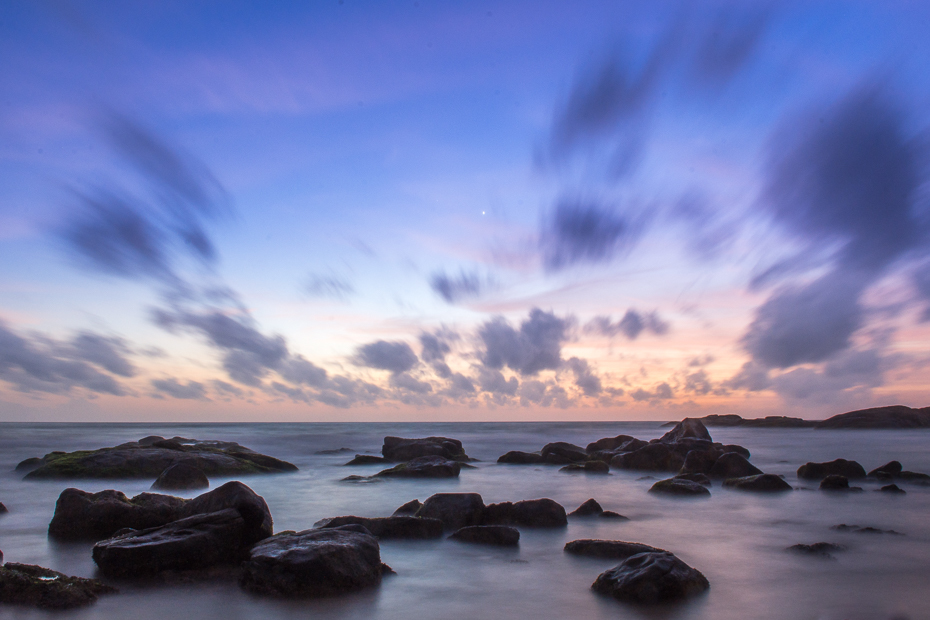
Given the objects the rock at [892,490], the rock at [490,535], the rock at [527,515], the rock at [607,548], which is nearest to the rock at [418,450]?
the rock at [527,515]

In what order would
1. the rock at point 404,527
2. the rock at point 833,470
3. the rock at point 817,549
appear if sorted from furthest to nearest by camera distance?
the rock at point 833,470 → the rock at point 404,527 → the rock at point 817,549

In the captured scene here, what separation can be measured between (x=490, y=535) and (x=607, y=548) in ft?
6.91

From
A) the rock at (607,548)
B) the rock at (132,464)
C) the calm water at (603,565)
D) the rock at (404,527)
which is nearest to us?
the calm water at (603,565)

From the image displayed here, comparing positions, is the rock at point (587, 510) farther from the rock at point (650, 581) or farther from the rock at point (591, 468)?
the rock at point (591, 468)

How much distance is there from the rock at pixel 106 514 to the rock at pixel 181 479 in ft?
21.5

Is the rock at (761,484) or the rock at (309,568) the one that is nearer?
the rock at (309,568)

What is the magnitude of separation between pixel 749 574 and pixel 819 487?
13.2m

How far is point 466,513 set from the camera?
11000 millimetres

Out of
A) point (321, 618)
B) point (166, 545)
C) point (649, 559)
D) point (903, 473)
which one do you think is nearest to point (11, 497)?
point (166, 545)

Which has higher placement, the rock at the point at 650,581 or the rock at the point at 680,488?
the rock at the point at 650,581

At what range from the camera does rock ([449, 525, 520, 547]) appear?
9.88 meters

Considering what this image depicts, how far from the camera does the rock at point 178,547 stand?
7.34 m

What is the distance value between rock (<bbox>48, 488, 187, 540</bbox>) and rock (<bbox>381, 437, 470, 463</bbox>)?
18.7 meters

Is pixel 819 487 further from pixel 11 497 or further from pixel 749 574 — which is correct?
pixel 11 497
